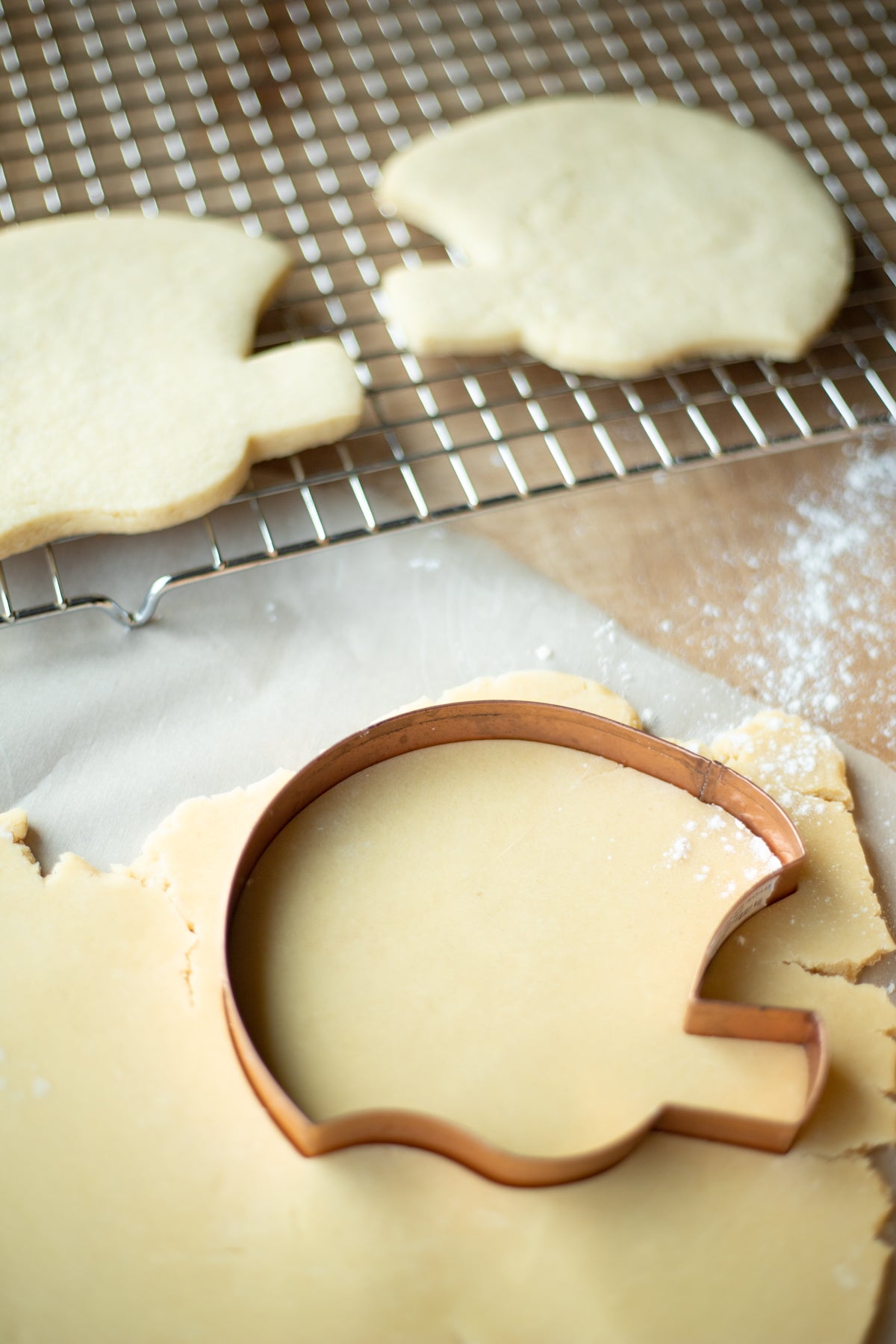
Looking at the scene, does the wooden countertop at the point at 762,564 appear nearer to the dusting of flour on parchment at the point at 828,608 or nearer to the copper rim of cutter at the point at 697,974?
the dusting of flour on parchment at the point at 828,608

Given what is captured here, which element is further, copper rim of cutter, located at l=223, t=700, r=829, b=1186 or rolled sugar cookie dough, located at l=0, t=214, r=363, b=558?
rolled sugar cookie dough, located at l=0, t=214, r=363, b=558

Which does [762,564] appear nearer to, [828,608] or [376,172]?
[828,608]

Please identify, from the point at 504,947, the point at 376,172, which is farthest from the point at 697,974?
the point at 376,172

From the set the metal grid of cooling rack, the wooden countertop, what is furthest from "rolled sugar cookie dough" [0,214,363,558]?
the wooden countertop

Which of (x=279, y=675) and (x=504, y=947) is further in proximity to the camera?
(x=279, y=675)

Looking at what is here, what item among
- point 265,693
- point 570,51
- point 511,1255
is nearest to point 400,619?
point 265,693

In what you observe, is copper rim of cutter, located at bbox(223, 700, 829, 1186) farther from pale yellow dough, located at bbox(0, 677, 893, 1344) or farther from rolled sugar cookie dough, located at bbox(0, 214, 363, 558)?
rolled sugar cookie dough, located at bbox(0, 214, 363, 558)

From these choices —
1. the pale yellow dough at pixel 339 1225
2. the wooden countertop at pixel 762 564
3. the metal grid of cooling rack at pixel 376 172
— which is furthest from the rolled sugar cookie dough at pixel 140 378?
the pale yellow dough at pixel 339 1225
